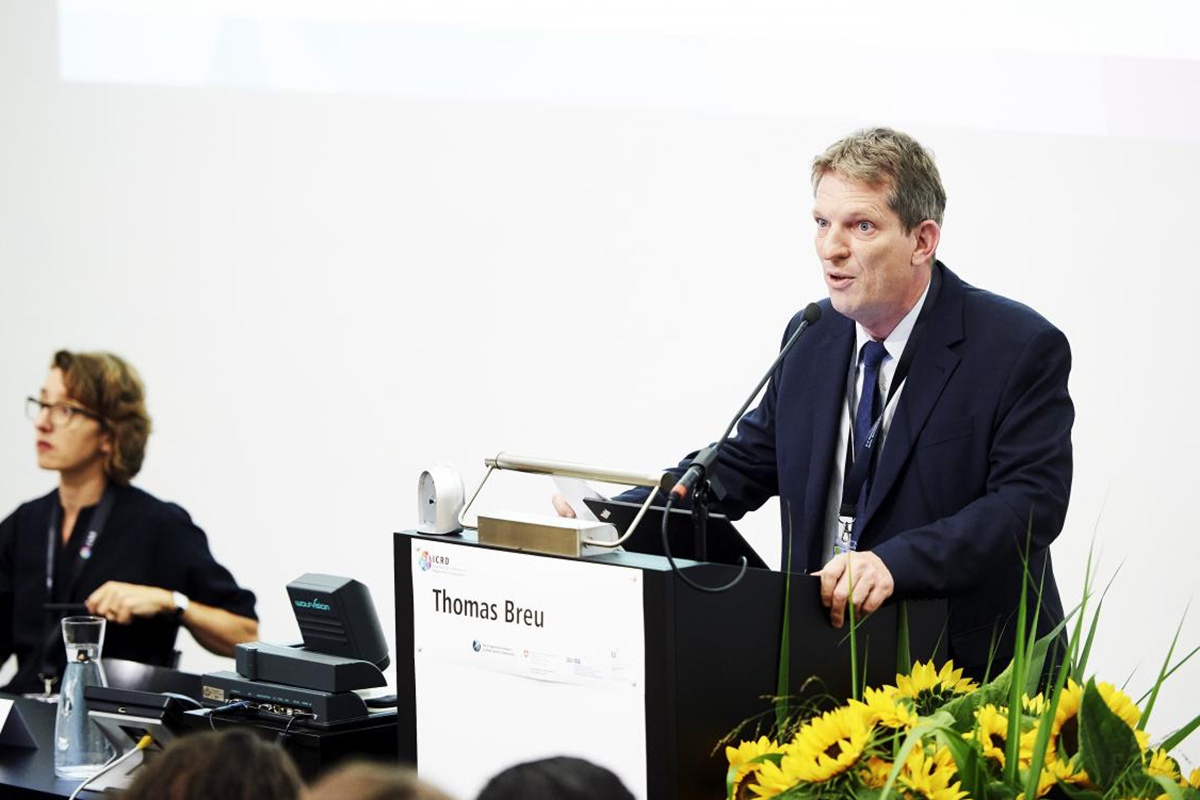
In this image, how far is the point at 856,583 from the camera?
1933 millimetres

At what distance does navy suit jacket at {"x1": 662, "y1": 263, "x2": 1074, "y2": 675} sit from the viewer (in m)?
2.21

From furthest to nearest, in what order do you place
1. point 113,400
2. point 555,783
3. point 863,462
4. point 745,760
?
point 113,400 < point 863,462 < point 745,760 < point 555,783

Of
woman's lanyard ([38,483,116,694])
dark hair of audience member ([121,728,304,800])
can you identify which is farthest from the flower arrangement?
woman's lanyard ([38,483,116,694])

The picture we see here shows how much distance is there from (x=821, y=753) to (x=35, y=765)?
1625mm

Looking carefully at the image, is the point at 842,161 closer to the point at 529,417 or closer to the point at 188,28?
the point at 529,417

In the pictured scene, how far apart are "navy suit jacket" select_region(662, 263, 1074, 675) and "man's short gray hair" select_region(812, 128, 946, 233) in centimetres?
16

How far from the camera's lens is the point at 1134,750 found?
62.1 inches

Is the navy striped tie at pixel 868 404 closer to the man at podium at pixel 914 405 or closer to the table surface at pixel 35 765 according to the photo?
the man at podium at pixel 914 405

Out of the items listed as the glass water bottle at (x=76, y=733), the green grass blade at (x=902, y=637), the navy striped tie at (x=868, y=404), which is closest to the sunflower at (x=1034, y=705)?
the green grass blade at (x=902, y=637)

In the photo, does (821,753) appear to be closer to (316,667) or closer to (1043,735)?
(1043,735)

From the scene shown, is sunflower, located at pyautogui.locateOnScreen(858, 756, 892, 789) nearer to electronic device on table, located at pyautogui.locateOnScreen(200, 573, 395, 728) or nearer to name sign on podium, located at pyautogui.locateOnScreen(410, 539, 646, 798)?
name sign on podium, located at pyautogui.locateOnScreen(410, 539, 646, 798)

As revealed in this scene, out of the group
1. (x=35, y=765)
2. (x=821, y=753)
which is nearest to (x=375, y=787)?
(x=821, y=753)

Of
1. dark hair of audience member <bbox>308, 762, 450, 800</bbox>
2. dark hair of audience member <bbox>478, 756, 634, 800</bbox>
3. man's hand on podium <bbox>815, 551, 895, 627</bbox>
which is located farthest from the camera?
man's hand on podium <bbox>815, 551, 895, 627</bbox>

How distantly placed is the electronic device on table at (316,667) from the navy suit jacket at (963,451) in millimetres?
681
